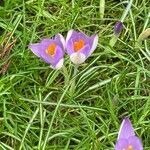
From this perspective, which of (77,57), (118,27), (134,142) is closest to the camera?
(134,142)

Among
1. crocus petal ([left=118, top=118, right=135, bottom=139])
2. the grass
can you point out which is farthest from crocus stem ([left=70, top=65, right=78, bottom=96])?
crocus petal ([left=118, top=118, right=135, bottom=139])

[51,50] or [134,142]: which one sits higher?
[51,50]

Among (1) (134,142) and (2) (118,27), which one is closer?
(1) (134,142)

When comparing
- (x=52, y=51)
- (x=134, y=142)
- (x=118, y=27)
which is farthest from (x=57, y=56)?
(x=134, y=142)

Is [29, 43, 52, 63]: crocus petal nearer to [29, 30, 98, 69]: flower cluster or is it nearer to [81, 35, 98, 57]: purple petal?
[29, 30, 98, 69]: flower cluster

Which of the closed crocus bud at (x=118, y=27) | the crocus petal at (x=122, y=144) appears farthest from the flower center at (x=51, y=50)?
the crocus petal at (x=122, y=144)

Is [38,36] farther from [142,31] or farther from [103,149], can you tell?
[103,149]

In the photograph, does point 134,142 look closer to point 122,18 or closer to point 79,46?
point 79,46

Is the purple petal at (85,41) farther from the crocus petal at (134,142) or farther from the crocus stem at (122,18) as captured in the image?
the crocus petal at (134,142)
